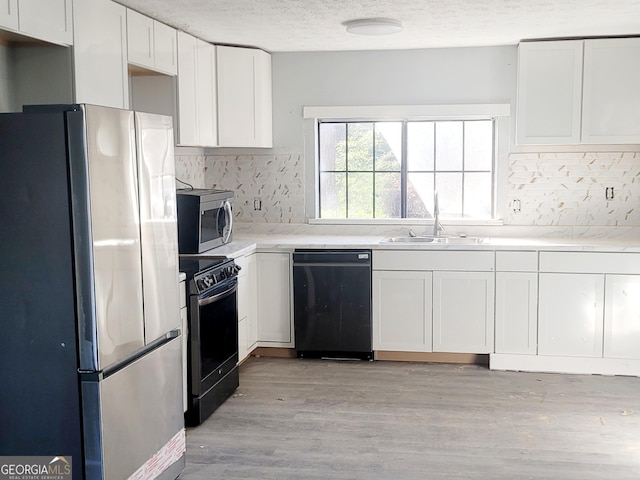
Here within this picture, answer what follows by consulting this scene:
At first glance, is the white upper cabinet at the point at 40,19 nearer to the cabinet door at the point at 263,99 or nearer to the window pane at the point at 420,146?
the cabinet door at the point at 263,99

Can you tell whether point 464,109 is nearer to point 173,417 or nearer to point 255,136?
point 255,136

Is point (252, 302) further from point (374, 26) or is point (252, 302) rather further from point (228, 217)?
point (374, 26)

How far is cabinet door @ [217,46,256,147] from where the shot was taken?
5.14 metres

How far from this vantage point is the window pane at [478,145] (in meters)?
5.39

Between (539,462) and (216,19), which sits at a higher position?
(216,19)

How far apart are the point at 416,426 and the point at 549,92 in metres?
2.53

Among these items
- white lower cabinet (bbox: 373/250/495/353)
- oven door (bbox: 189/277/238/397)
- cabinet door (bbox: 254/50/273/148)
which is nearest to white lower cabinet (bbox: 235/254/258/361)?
oven door (bbox: 189/277/238/397)

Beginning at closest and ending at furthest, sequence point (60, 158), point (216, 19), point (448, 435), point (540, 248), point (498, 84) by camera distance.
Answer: point (60, 158), point (448, 435), point (216, 19), point (540, 248), point (498, 84)

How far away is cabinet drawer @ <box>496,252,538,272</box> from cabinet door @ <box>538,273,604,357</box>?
4.0 inches

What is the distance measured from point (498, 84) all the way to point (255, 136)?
73.3 inches

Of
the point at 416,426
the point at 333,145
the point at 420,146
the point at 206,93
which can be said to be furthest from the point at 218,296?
the point at 420,146

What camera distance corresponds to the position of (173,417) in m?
3.17

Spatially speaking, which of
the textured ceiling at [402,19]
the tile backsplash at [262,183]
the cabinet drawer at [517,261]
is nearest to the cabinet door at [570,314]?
the cabinet drawer at [517,261]

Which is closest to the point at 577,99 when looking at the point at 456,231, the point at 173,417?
the point at 456,231
